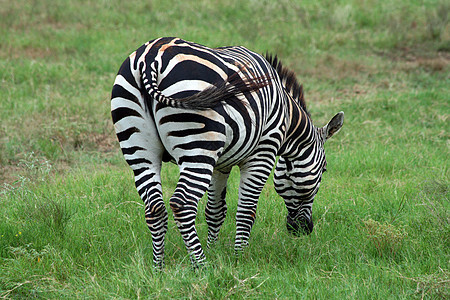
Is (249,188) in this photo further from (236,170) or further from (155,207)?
(236,170)

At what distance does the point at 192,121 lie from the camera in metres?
3.41

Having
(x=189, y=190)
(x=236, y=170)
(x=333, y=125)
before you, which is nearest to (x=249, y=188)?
(x=189, y=190)

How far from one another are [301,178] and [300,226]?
19.1 inches

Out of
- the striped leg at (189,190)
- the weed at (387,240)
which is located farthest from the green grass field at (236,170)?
the striped leg at (189,190)

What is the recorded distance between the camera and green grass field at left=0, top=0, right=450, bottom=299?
3.63 metres

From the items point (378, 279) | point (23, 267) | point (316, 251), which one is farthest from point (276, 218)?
point (23, 267)

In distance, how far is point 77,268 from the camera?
3.96 m

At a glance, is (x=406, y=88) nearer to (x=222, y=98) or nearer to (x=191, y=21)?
(x=191, y=21)

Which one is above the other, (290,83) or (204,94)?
(204,94)

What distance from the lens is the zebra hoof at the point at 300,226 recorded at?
466 centimetres

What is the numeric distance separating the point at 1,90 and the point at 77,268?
6261 millimetres

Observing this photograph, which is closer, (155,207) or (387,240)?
(155,207)

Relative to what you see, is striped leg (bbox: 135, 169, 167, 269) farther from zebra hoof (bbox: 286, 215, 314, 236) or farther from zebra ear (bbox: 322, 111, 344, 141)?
zebra ear (bbox: 322, 111, 344, 141)

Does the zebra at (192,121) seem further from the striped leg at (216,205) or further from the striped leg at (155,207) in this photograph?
the striped leg at (216,205)
